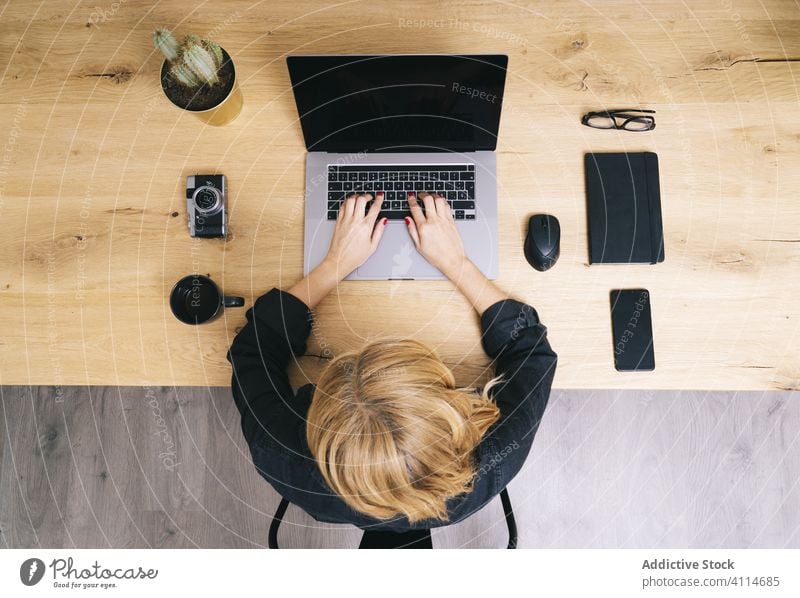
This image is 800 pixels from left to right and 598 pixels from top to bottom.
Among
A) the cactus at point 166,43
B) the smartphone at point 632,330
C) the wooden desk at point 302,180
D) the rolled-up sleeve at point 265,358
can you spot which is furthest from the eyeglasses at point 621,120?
the cactus at point 166,43

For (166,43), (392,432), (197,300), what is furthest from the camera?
(197,300)

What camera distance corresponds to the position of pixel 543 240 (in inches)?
39.9

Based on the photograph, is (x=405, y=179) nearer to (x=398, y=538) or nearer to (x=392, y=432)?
(x=392, y=432)

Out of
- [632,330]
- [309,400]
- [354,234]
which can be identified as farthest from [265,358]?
[632,330]

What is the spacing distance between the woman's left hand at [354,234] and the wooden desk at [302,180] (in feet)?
0.19

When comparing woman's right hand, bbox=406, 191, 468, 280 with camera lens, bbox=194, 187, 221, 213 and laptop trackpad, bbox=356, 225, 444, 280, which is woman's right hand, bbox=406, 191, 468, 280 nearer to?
laptop trackpad, bbox=356, 225, 444, 280

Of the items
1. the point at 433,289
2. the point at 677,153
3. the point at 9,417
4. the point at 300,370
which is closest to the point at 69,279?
the point at 300,370

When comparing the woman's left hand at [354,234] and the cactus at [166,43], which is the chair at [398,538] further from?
the cactus at [166,43]

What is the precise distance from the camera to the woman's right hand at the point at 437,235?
1055 millimetres

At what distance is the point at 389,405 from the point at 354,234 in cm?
39

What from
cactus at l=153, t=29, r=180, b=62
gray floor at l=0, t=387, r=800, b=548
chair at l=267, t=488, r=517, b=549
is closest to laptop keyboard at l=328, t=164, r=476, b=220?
cactus at l=153, t=29, r=180, b=62

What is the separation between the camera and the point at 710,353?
1024 mm

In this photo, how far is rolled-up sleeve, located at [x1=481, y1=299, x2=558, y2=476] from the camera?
1.00 metres

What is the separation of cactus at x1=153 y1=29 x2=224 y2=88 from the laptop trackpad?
48cm
